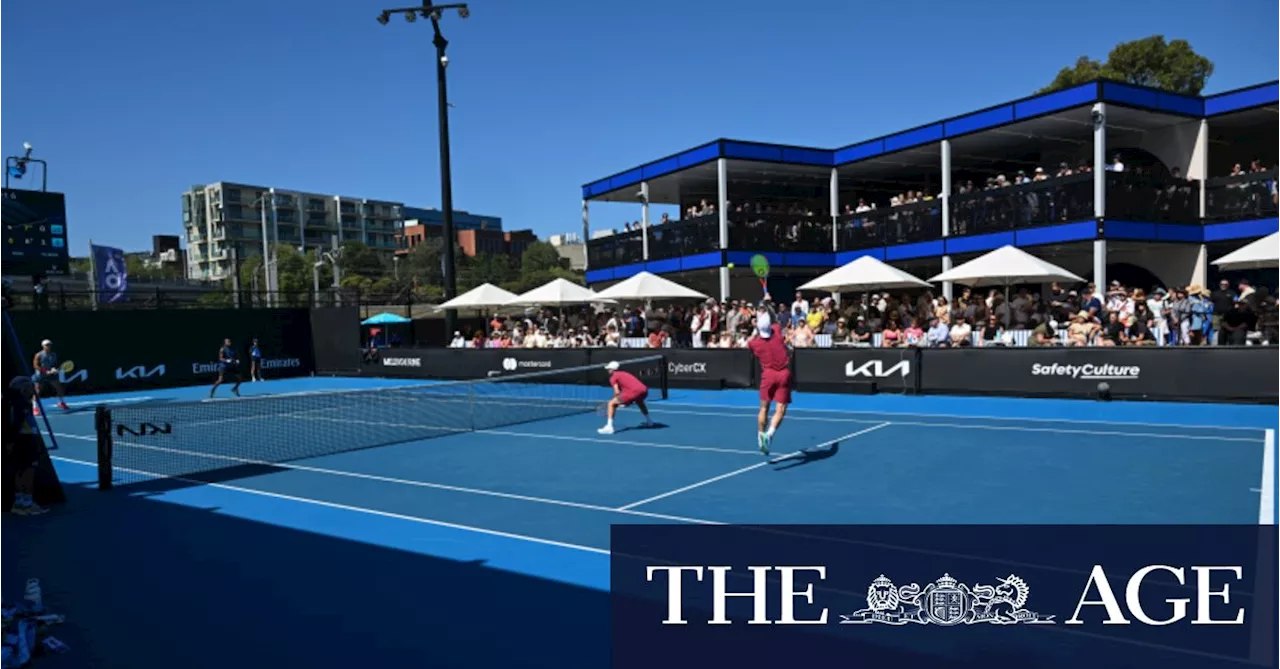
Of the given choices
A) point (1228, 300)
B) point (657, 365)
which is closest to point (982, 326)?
point (1228, 300)

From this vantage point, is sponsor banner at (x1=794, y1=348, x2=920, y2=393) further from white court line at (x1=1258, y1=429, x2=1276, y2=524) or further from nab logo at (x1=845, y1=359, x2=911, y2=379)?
white court line at (x1=1258, y1=429, x2=1276, y2=524)

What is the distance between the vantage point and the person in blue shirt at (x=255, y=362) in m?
28.0

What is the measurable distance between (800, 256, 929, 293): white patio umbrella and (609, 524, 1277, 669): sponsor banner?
14828 mm

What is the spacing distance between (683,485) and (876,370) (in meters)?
10.7

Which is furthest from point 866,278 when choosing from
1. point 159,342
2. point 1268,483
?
point 159,342

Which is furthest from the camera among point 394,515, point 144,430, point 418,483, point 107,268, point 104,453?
point 107,268

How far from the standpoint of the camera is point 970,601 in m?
5.96

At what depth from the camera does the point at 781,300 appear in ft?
112

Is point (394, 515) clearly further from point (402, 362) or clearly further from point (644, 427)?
point (402, 362)

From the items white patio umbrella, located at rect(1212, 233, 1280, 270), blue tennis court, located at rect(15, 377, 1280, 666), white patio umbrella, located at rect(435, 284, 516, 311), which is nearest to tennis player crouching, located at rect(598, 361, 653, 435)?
blue tennis court, located at rect(15, 377, 1280, 666)

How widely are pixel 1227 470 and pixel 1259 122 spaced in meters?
19.9

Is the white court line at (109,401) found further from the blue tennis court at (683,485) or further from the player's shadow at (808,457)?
the player's shadow at (808,457)

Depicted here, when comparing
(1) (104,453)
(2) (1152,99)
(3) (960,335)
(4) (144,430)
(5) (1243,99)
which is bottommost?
(4) (144,430)

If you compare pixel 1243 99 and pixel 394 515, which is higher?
pixel 1243 99
